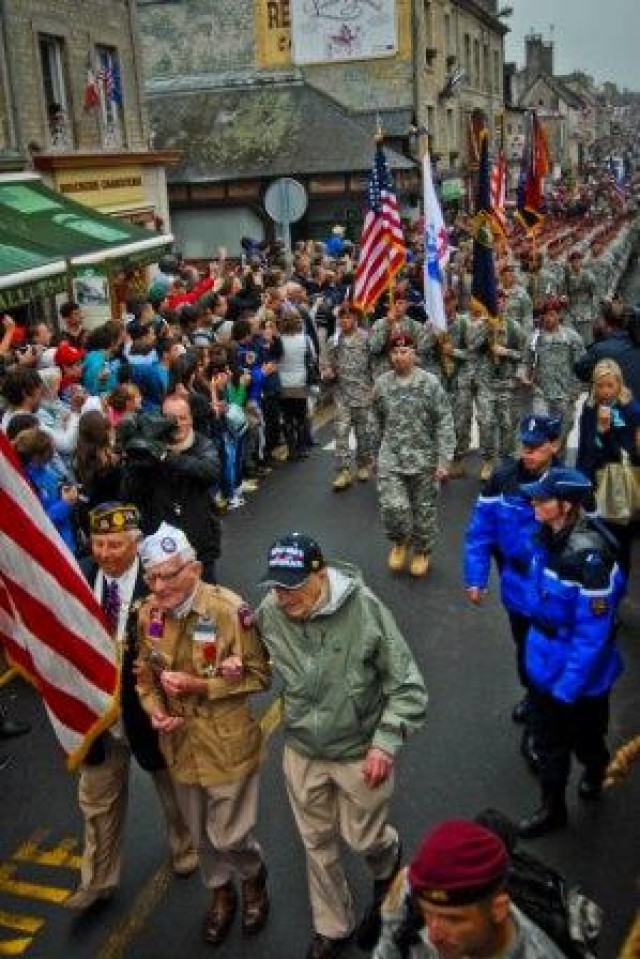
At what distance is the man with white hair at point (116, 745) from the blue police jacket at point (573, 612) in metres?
1.82

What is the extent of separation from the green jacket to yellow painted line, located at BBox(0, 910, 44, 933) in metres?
1.69

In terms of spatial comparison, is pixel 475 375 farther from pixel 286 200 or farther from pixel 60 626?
pixel 60 626

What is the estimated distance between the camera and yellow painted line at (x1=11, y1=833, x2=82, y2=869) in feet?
16.2

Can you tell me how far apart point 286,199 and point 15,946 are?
12902 mm

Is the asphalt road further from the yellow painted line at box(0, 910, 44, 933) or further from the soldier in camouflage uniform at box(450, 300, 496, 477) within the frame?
the soldier in camouflage uniform at box(450, 300, 496, 477)

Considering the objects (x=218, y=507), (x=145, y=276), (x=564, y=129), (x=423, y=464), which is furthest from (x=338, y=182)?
(x=564, y=129)

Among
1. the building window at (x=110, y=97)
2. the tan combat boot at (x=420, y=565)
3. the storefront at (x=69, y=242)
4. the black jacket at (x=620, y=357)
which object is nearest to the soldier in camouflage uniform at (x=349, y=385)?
the tan combat boot at (x=420, y=565)

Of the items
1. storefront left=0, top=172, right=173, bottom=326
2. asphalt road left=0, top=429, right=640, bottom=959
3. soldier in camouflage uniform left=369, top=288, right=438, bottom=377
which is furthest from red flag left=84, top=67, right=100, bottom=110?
asphalt road left=0, top=429, right=640, bottom=959

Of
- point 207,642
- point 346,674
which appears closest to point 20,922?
point 207,642

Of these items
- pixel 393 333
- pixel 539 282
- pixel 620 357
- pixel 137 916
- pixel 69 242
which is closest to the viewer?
Result: pixel 137 916

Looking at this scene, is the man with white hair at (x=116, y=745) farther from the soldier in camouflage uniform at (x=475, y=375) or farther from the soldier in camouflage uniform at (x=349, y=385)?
the soldier in camouflage uniform at (x=475, y=375)

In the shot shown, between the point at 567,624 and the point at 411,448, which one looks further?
the point at 411,448

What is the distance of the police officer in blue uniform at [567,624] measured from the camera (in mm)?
4242

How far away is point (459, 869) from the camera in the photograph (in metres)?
2.26
